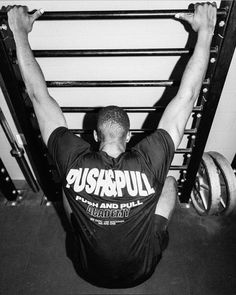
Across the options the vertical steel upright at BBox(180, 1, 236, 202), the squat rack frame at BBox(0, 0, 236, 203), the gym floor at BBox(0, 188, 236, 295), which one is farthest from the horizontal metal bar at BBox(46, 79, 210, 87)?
the gym floor at BBox(0, 188, 236, 295)

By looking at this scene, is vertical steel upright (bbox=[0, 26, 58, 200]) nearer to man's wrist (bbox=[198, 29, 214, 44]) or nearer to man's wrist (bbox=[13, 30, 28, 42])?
man's wrist (bbox=[13, 30, 28, 42])

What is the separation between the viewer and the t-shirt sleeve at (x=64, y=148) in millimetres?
1569

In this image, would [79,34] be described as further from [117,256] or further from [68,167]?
[117,256]

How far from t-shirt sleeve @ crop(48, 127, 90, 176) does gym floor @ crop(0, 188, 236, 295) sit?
110 centimetres

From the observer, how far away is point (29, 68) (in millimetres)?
1673

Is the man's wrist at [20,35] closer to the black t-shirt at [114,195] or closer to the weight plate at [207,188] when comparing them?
the black t-shirt at [114,195]

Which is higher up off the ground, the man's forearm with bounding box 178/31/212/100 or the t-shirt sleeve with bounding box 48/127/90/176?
the man's forearm with bounding box 178/31/212/100

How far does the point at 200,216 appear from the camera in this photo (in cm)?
255

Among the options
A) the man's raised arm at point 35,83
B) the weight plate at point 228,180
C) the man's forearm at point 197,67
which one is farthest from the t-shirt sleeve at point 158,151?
the weight plate at point 228,180

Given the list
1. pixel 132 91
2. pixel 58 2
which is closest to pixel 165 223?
pixel 132 91

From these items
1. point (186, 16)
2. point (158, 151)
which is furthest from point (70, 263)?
point (186, 16)

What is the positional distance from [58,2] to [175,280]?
2.22m

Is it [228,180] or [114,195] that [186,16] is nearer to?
[114,195]

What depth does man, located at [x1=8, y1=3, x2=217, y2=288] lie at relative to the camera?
1.50m
